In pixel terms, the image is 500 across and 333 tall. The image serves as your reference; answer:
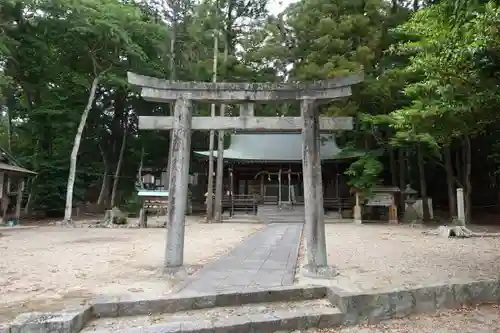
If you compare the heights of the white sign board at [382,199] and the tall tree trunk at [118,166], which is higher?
the tall tree trunk at [118,166]

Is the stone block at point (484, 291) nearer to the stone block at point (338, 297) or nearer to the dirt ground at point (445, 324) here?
the dirt ground at point (445, 324)

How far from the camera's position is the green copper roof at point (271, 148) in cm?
2192

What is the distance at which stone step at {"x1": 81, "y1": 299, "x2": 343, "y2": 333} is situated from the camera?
3.83m

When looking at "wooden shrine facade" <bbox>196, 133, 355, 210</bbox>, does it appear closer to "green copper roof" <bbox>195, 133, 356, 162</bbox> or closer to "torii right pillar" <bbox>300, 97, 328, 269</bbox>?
"green copper roof" <bbox>195, 133, 356, 162</bbox>

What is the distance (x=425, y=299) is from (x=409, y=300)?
25 centimetres

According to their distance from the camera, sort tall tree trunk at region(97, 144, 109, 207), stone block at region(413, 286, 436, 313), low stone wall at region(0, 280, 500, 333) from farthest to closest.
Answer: tall tree trunk at region(97, 144, 109, 207)
stone block at region(413, 286, 436, 313)
low stone wall at region(0, 280, 500, 333)

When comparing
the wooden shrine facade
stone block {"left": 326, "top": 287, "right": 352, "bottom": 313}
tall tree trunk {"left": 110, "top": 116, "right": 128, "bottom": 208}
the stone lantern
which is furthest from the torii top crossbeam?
tall tree trunk {"left": 110, "top": 116, "right": 128, "bottom": 208}

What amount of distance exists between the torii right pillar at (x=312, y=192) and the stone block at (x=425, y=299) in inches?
65.6

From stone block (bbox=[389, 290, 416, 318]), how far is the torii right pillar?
160cm

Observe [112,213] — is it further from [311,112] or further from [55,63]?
[311,112]

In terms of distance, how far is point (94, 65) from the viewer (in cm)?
1853

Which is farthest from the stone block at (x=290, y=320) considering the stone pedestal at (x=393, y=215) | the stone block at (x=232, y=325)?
the stone pedestal at (x=393, y=215)

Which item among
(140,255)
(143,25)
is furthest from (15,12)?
(140,255)

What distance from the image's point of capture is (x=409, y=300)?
4637 millimetres
